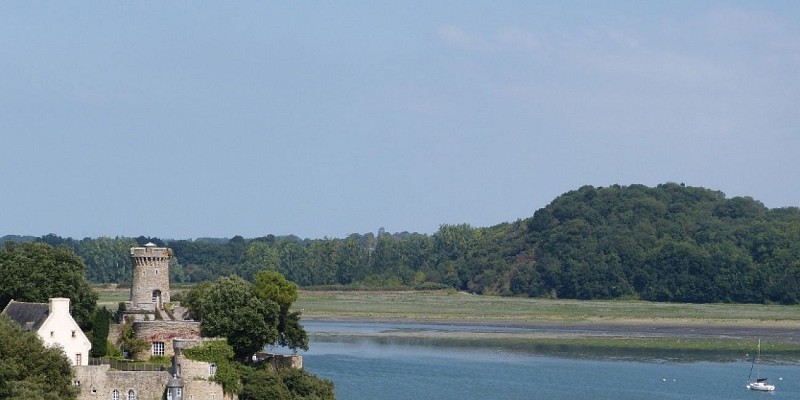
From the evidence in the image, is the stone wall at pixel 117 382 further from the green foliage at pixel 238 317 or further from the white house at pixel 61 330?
the green foliage at pixel 238 317

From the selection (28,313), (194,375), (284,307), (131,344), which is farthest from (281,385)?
(28,313)


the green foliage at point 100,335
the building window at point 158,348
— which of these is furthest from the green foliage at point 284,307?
the green foliage at point 100,335

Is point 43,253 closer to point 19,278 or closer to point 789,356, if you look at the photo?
point 19,278

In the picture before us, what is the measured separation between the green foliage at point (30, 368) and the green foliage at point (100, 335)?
197 inches

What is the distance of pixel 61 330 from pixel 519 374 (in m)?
39.7

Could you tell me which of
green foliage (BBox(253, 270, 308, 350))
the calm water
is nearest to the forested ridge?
the calm water

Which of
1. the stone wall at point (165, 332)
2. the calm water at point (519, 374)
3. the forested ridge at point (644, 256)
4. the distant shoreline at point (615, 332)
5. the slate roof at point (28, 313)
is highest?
the forested ridge at point (644, 256)

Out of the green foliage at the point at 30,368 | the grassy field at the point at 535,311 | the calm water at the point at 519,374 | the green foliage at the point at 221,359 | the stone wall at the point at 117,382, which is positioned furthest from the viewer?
the grassy field at the point at 535,311

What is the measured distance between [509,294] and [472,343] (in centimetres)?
7690

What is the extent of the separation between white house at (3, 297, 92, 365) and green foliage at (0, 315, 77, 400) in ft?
6.16

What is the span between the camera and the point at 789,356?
319 ft

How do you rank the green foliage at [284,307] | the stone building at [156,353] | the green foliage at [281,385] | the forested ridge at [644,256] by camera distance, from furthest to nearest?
the forested ridge at [644,256], the green foliage at [284,307], the green foliage at [281,385], the stone building at [156,353]

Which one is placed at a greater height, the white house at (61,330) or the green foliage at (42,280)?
the green foliage at (42,280)

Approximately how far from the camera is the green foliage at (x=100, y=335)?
54312 millimetres
